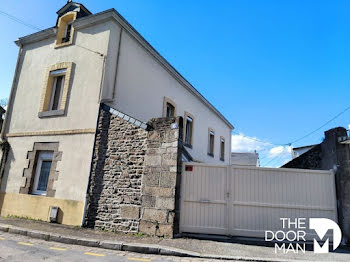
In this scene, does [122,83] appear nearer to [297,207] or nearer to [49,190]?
[49,190]

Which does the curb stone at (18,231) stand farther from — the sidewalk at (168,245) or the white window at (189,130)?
the white window at (189,130)

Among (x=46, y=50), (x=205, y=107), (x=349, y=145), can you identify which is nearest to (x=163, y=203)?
(x=349, y=145)

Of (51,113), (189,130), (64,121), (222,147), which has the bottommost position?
(64,121)

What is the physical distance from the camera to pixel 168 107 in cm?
1188

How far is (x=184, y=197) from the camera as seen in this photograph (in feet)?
20.9

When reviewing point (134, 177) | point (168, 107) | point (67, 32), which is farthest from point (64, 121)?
point (168, 107)

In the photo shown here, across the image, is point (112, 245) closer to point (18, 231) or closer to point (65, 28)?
point (18, 231)

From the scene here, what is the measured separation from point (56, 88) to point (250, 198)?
26.4ft

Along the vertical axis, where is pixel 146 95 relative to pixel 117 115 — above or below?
above

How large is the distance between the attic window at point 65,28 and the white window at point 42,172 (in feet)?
14.0

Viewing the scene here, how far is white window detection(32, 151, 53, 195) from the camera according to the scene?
8.25 m

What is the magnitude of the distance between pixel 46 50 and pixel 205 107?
9.80 metres

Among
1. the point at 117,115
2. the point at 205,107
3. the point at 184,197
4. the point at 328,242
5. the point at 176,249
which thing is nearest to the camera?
the point at 176,249

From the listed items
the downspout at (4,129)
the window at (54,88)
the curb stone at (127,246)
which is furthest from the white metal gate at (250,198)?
the downspout at (4,129)
